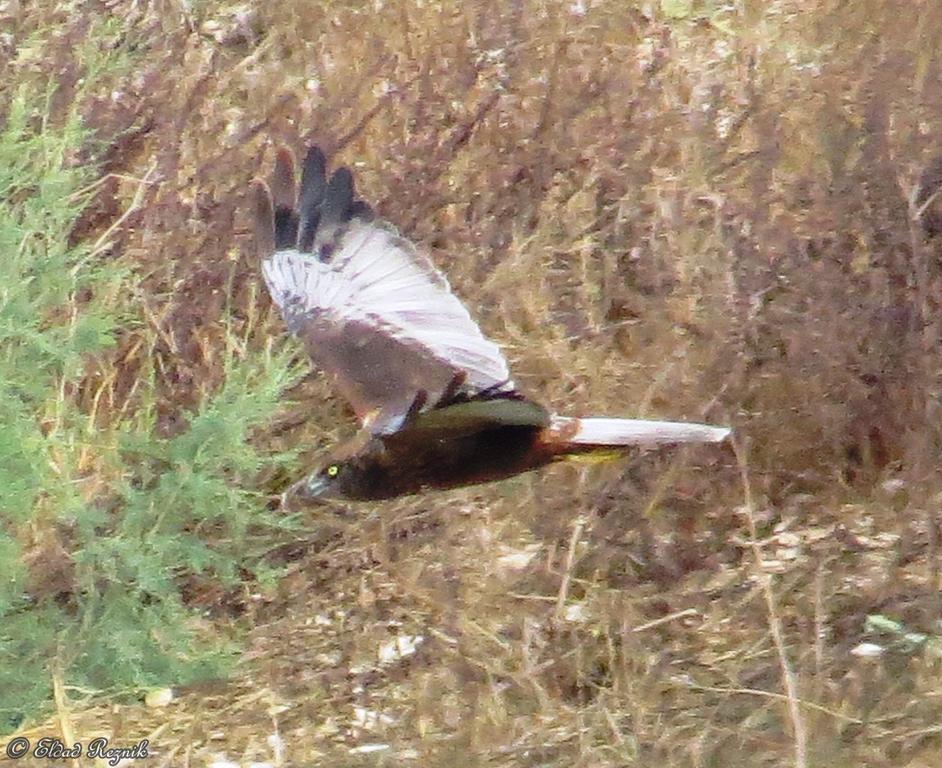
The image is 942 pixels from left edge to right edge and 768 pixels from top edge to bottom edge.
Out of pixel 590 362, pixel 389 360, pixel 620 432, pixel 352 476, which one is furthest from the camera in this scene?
pixel 590 362

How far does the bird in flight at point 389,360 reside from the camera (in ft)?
9.22

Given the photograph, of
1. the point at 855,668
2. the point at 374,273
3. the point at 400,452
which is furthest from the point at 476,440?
the point at 855,668

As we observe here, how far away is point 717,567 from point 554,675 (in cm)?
60

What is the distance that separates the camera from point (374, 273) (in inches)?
122

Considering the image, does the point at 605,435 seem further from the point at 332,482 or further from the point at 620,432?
the point at 332,482

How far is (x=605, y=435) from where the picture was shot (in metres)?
3.05

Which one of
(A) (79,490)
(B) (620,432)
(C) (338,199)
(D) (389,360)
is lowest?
(A) (79,490)

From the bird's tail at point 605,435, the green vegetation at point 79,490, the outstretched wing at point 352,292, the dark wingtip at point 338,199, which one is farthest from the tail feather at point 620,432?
the green vegetation at point 79,490

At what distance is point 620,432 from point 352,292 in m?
0.60

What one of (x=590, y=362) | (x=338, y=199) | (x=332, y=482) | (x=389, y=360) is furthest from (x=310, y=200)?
(x=590, y=362)

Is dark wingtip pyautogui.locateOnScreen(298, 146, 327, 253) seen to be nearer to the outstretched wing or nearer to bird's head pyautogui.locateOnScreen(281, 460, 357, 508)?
the outstretched wing

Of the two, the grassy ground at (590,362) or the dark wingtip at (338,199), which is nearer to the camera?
the dark wingtip at (338,199)

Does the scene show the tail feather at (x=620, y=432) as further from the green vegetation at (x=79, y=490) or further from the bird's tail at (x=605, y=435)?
the green vegetation at (x=79, y=490)

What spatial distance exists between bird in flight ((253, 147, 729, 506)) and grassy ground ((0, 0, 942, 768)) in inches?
23.4
